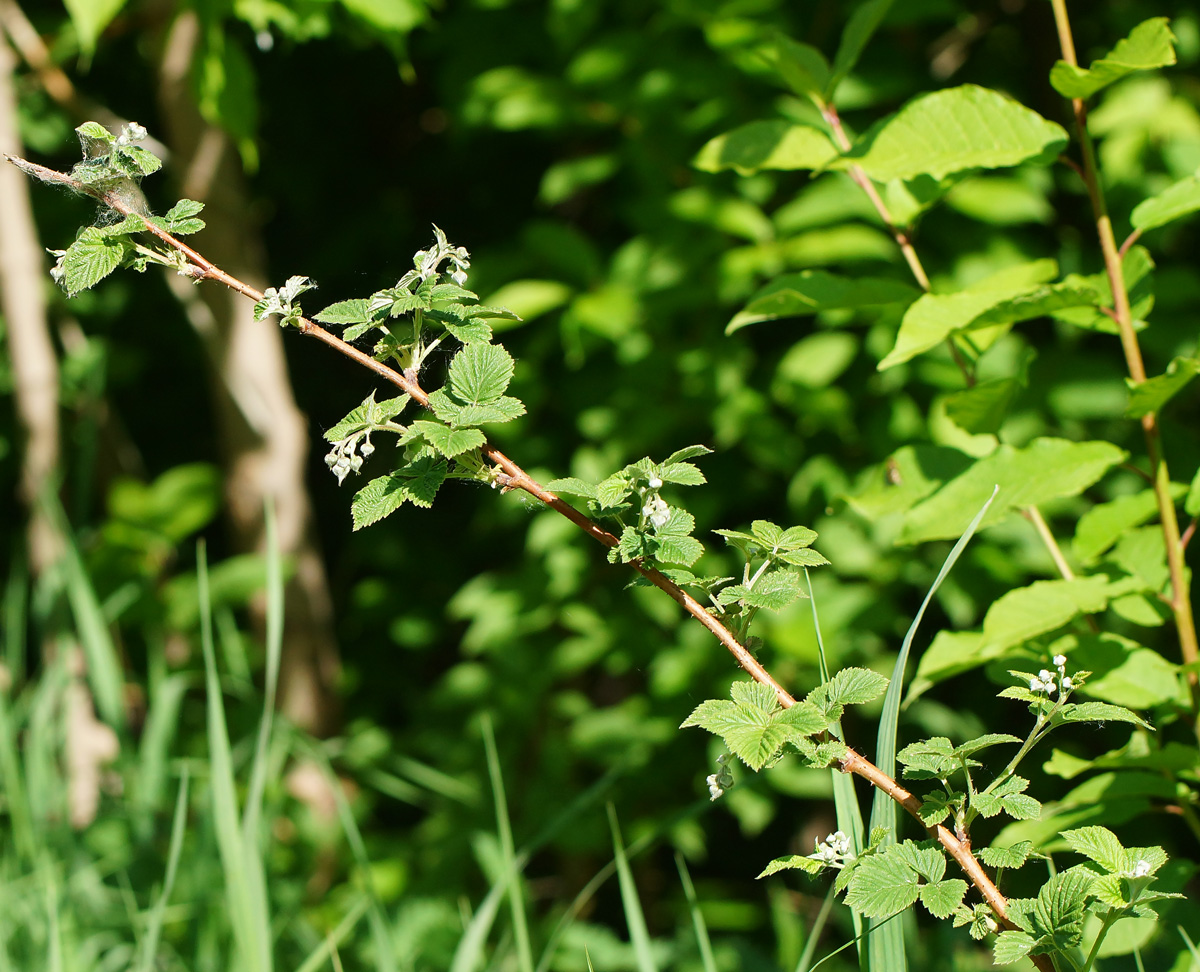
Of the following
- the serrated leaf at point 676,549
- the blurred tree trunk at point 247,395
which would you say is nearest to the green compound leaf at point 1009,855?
Answer: the serrated leaf at point 676,549

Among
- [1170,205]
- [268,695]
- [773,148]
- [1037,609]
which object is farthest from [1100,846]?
[268,695]

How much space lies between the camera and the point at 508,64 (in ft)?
5.33

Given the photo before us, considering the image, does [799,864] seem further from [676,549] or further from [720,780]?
[676,549]

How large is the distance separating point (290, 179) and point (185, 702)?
111 cm

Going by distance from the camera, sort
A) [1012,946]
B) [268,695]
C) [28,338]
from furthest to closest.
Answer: [28,338] → [268,695] → [1012,946]

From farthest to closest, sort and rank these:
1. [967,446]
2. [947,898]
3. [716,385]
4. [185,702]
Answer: [185,702]
[716,385]
[967,446]
[947,898]

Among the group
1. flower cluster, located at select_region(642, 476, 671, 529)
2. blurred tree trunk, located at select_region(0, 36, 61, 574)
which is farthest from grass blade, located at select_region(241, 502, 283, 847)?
blurred tree trunk, located at select_region(0, 36, 61, 574)

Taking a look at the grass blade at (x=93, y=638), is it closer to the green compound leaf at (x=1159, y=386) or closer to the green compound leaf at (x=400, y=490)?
the green compound leaf at (x=400, y=490)

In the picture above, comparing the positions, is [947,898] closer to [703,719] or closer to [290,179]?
[703,719]

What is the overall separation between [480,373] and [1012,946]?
1.37 feet

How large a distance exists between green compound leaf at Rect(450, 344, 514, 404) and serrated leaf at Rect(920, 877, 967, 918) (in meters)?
0.35

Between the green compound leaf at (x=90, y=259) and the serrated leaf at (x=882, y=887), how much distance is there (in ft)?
1.74

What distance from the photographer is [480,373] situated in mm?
596

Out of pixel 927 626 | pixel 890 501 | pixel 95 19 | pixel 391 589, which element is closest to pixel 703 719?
pixel 890 501
